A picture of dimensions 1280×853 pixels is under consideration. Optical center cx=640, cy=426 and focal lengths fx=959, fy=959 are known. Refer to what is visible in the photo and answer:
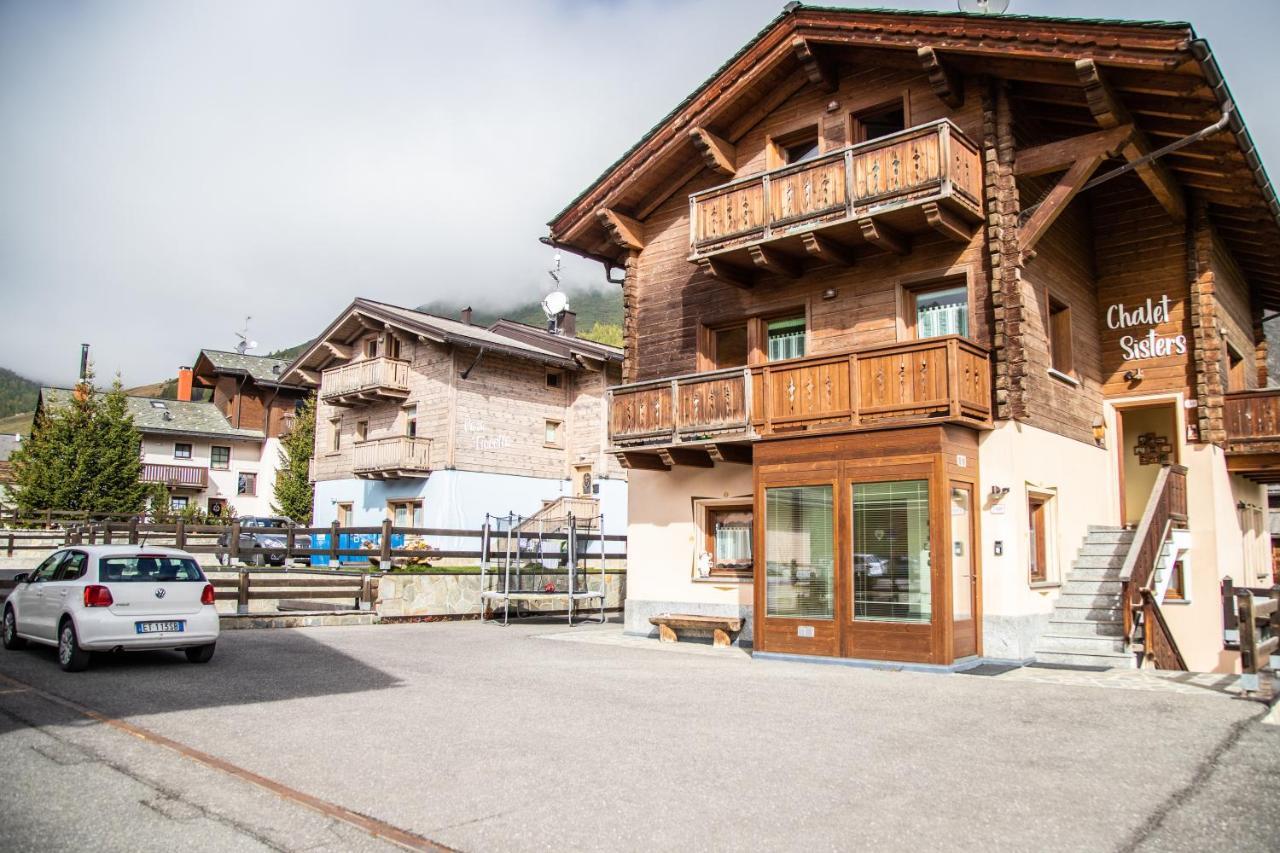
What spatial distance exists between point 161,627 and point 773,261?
10834 millimetres

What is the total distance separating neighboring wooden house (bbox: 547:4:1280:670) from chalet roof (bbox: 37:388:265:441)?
137 feet

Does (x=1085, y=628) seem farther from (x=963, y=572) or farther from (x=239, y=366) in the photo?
(x=239, y=366)

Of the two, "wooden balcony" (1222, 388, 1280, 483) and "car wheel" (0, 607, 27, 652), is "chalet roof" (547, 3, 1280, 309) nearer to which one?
"wooden balcony" (1222, 388, 1280, 483)

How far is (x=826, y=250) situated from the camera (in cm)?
1578

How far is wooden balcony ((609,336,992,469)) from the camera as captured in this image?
13602mm

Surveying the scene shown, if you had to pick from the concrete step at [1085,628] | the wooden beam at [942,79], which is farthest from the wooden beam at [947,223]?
the concrete step at [1085,628]

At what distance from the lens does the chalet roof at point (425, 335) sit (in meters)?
34.5

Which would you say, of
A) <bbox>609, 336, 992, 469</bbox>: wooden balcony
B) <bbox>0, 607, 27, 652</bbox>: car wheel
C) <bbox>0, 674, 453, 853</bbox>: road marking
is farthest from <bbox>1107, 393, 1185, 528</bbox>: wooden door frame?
<bbox>0, 607, 27, 652</bbox>: car wheel

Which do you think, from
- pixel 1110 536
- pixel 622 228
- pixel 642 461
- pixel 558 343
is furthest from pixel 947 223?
pixel 558 343

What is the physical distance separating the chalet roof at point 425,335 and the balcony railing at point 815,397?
58.1 feet

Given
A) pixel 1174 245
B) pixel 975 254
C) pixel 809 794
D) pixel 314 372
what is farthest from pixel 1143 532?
pixel 314 372

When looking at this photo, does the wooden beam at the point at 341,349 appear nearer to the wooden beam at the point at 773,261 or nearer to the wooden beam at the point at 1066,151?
the wooden beam at the point at 773,261

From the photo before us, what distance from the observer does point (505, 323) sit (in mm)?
42312

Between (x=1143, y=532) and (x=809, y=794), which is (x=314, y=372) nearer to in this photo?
(x=1143, y=532)
